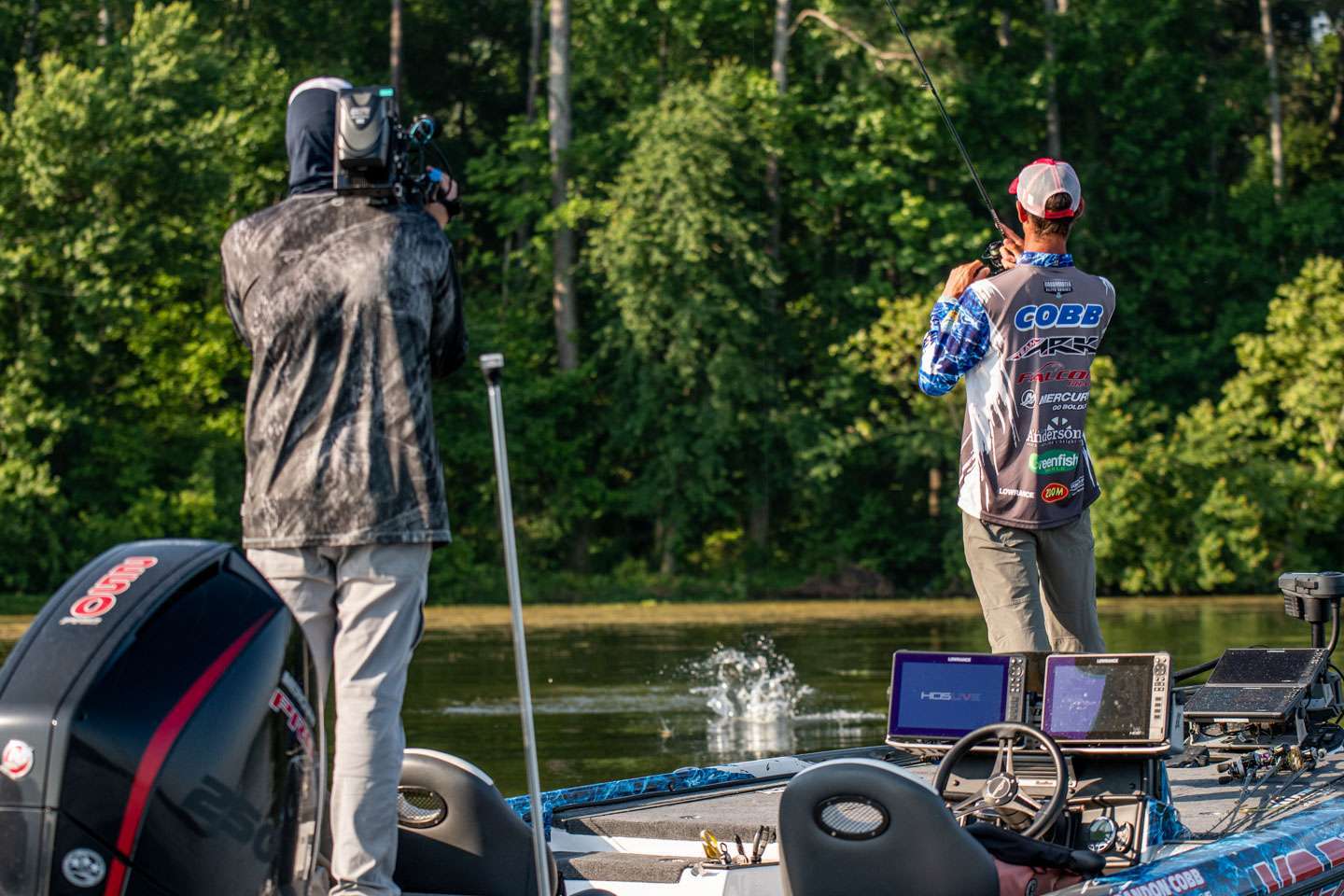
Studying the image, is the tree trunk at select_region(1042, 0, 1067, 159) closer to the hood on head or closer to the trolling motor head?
the trolling motor head

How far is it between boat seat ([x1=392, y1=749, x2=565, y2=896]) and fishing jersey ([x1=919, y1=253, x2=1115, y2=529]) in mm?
1944

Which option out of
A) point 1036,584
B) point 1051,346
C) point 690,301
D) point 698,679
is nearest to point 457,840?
point 1036,584

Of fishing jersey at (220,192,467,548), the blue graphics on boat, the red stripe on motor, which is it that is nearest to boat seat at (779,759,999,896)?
the blue graphics on boat

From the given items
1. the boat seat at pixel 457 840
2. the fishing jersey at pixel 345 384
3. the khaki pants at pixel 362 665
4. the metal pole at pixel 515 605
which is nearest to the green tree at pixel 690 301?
the boat seat at pixel 457 840

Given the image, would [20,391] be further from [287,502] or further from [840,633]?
[287,502]

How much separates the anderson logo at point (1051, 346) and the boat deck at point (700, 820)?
4.17 ft

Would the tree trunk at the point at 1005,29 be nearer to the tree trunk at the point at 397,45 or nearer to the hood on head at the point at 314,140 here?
the tree trunk at the point at 397,45

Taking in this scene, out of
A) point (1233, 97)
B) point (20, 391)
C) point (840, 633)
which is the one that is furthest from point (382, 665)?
point (1233, 97)

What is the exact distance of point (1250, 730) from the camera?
19.8 feet

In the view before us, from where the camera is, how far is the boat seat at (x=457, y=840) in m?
4.27

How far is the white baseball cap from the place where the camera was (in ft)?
18.3

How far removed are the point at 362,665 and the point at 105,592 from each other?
497 millimetres

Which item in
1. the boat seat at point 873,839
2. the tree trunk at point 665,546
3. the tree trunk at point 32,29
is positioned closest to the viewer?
the boat seat at point 873,839

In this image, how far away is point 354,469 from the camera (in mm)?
3539
